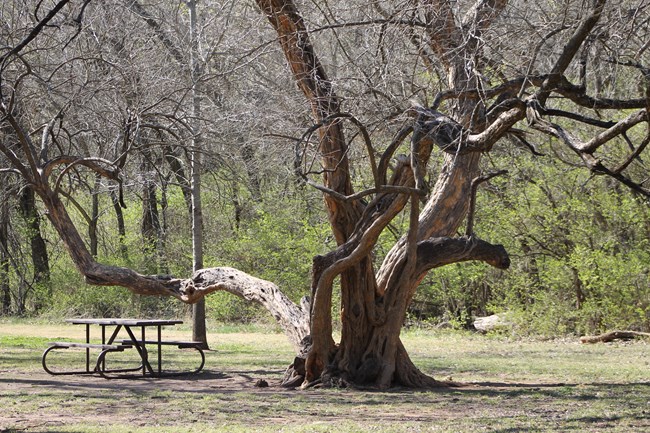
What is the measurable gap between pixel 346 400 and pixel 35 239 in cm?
2162

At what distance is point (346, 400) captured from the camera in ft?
30.8

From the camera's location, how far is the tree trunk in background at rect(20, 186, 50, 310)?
2759 centimetres

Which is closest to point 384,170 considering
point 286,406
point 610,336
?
point 286,406

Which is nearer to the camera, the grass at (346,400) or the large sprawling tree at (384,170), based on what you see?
the grass at (346,400)

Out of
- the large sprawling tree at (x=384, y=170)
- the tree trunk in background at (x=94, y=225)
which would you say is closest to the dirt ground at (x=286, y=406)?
the large sprawling tree at (x=384, y=170)

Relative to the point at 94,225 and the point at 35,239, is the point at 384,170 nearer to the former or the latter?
the point at 94,225

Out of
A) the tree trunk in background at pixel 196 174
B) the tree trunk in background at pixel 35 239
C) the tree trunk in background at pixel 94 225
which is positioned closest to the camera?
the tree trunk in background at pixel 196 174

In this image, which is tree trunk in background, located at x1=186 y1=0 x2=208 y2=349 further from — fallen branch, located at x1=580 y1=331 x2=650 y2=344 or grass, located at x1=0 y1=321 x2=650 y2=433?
fallen branch, located at x1=580 y1=331 x2=650 y2=344

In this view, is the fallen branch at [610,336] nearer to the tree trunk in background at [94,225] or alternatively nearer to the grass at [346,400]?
the grass at [346,400]

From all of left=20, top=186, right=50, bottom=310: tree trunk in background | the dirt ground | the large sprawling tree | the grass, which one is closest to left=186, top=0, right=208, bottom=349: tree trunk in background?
the grass

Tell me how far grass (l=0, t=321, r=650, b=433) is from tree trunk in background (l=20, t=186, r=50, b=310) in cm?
1285

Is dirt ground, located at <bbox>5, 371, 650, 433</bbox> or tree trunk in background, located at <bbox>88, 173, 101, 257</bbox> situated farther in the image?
tree trunk in background, located at <bbox>88, 173, 101, 257</bbox>

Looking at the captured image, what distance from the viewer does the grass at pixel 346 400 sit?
7.63 metres

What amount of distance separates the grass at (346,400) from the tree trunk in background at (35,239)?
506 inches
